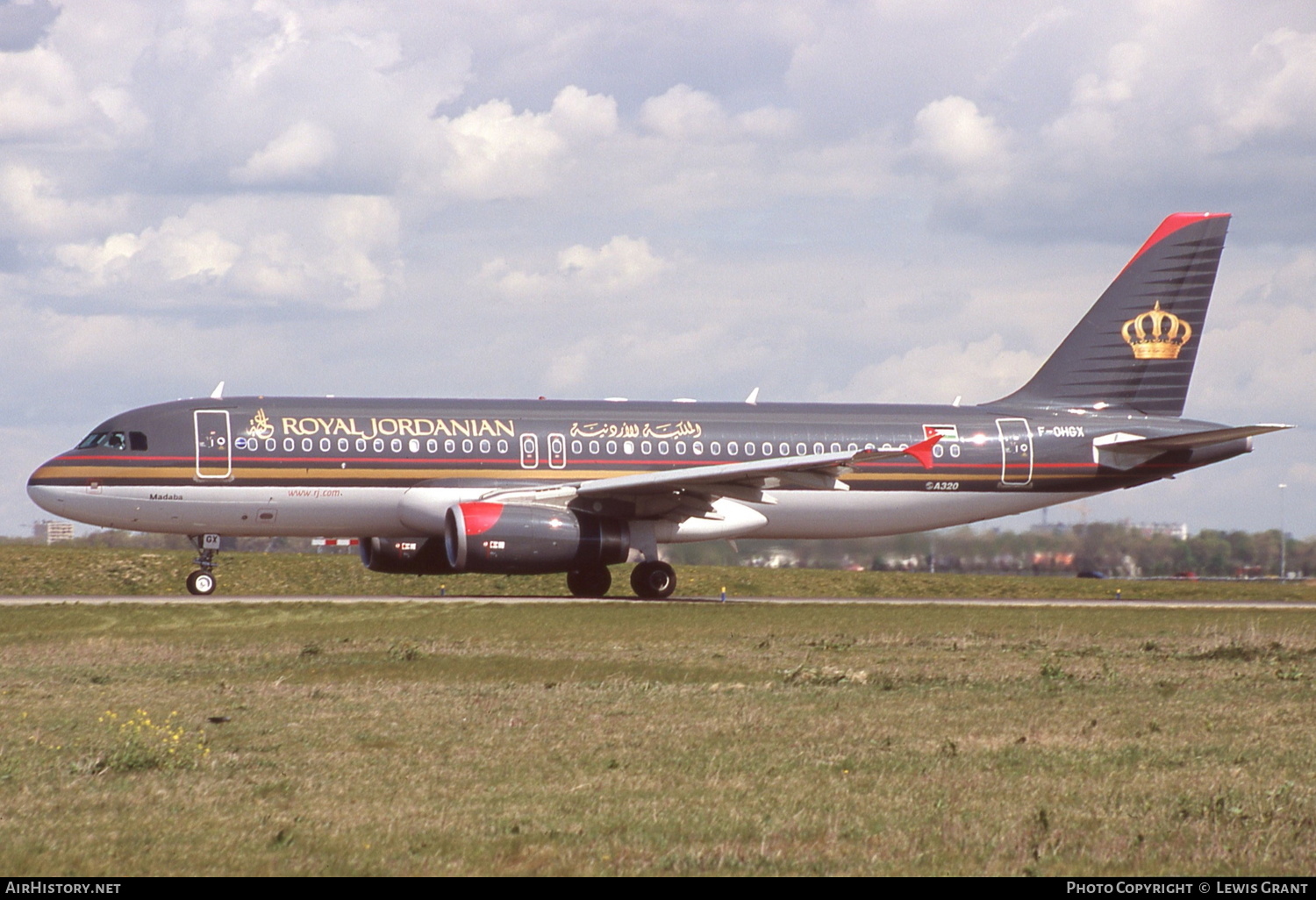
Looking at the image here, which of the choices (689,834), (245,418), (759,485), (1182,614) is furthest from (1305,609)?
(689,834)

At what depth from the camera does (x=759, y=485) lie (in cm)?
3162

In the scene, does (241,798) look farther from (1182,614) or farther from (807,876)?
(1182,614)

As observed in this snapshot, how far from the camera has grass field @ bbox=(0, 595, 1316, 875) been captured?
8.54 m

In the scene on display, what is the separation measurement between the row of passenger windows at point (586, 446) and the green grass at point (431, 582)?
15.7 feet

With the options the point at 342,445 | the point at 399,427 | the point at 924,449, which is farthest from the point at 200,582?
the point at 924,449

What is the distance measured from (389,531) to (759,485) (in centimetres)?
788

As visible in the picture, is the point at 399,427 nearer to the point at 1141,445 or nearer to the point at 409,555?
the point at 409,555

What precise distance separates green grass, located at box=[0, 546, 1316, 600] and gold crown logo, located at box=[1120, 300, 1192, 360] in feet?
19.6

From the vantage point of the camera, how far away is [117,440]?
31344mm

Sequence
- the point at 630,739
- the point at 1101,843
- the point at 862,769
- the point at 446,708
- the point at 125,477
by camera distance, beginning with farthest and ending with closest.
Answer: the point at 125,477, the point at 446,708, the point at 630,739, the point at 862,769, the point at 1101,843

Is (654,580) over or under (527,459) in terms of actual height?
under

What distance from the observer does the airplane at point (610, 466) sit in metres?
31.1

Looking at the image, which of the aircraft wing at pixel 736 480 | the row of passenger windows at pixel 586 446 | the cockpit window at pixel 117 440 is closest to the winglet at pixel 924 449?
the aircraft wing at pixel 736 480

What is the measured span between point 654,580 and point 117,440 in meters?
11.4
